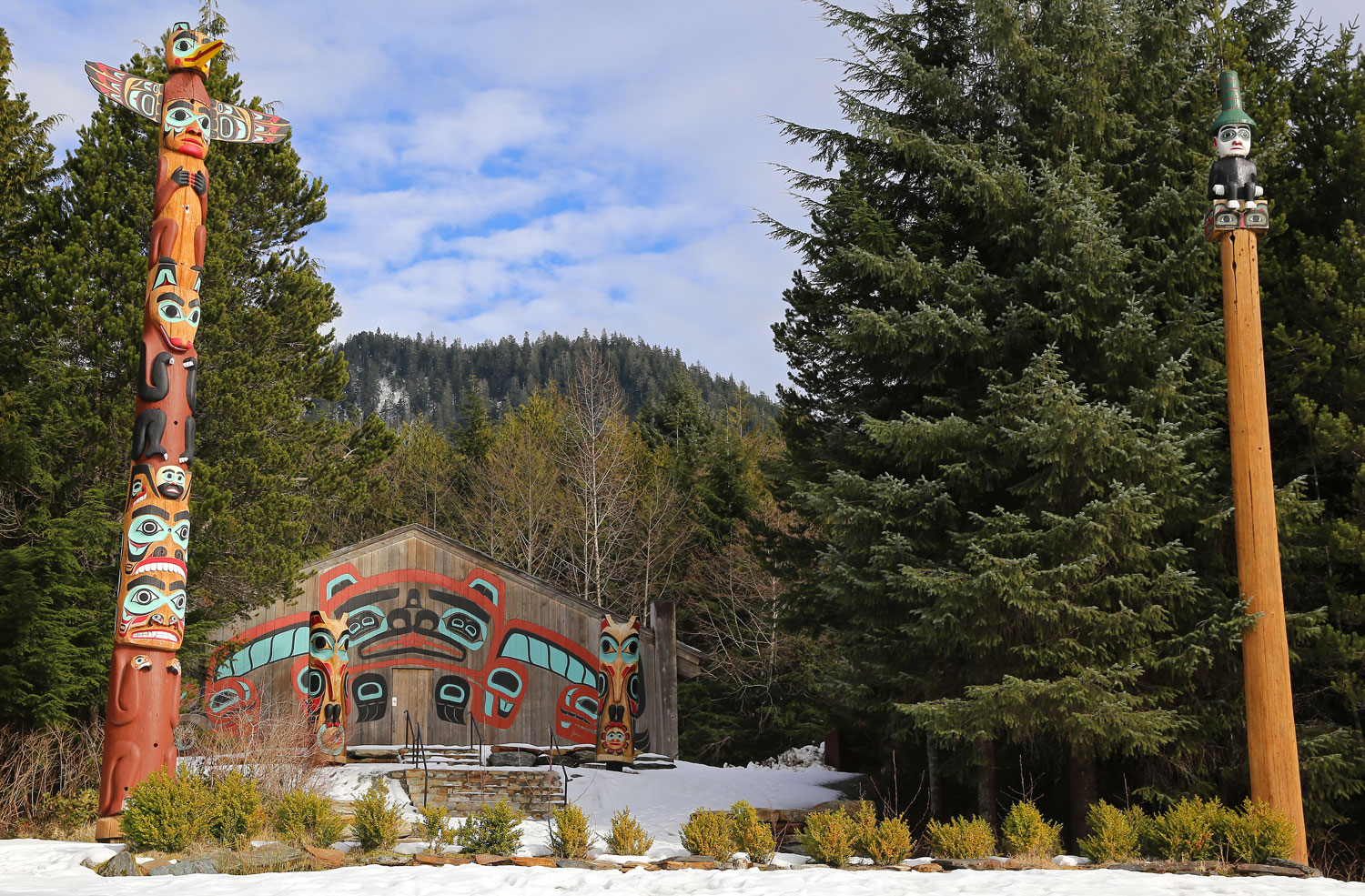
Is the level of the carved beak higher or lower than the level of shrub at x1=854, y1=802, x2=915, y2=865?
higher

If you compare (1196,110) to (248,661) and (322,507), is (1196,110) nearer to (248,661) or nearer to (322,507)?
(322,507)

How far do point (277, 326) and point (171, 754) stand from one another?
8.10 metres

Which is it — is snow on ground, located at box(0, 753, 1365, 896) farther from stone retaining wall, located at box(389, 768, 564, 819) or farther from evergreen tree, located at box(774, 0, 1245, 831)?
stone retaining wall, located at box(389, 768, 564, 819)

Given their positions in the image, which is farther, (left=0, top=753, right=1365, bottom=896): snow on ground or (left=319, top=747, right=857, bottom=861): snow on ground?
(left=319, top=747, right=857, bottom=861): snow on ground

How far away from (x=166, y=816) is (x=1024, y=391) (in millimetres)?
9054

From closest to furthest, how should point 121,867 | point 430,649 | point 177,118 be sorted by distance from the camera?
point 121,867, point 177,118, point 430,649

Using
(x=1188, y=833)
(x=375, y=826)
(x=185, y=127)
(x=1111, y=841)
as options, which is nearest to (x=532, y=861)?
(x=375, y=826)

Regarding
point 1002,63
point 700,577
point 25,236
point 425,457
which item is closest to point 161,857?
point 25,236

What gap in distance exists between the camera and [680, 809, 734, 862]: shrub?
900 cm

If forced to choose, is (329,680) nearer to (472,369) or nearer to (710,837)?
(710,837)

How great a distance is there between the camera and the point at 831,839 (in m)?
9.05

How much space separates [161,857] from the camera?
8.59 metres

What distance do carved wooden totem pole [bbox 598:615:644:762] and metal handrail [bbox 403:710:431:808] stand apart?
295 cm

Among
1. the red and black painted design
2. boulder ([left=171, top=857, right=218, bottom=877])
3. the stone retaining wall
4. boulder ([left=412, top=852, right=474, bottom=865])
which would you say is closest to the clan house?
the red and black painted design
